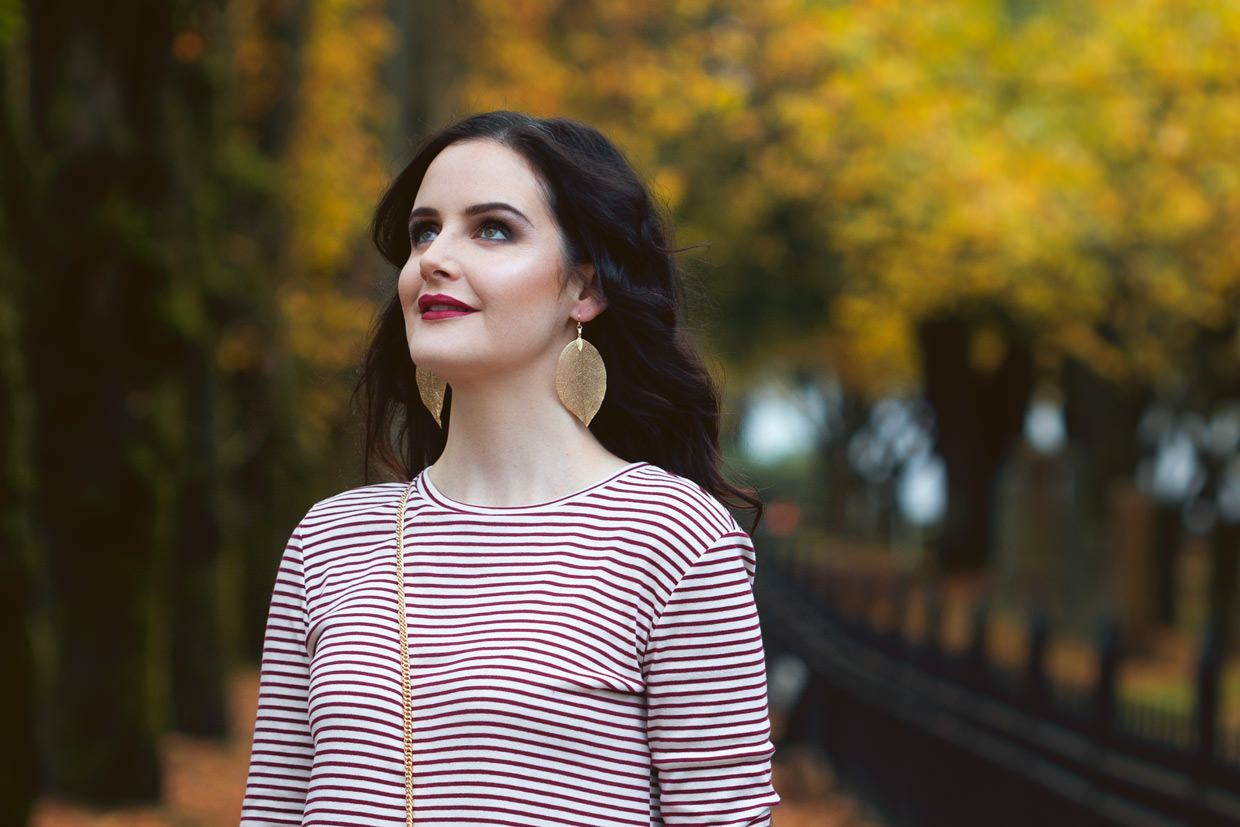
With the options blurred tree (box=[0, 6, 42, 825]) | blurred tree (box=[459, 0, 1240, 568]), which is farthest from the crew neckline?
blurred tree (box=[459, 0, 1240, 568])

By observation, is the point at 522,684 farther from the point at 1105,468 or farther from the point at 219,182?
the point at 1105,468

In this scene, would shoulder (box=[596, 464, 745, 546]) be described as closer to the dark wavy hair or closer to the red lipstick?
the dark wavy hair

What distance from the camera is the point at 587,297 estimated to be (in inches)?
93.0

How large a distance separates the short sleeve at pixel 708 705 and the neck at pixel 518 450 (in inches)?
9.8

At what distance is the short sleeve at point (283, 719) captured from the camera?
227 centimetres

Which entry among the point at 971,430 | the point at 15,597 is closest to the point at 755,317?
the point at 971,430

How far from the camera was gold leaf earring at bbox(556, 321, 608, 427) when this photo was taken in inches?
92.3

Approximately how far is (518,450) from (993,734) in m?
5.78

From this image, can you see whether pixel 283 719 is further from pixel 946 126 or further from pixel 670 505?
pixel 946 126

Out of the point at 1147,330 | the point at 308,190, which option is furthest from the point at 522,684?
the point at 1147,330

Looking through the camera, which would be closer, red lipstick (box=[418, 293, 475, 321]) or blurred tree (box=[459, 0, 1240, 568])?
red lipstick (box=[418, 293, 475, 321])

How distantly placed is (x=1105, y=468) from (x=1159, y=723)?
15296 mm

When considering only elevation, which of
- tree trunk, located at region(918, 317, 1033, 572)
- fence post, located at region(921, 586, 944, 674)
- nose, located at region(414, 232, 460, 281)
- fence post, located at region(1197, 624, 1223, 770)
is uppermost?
nose, located at region(414, 232, 460, 281)

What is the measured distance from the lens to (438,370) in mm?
2283
